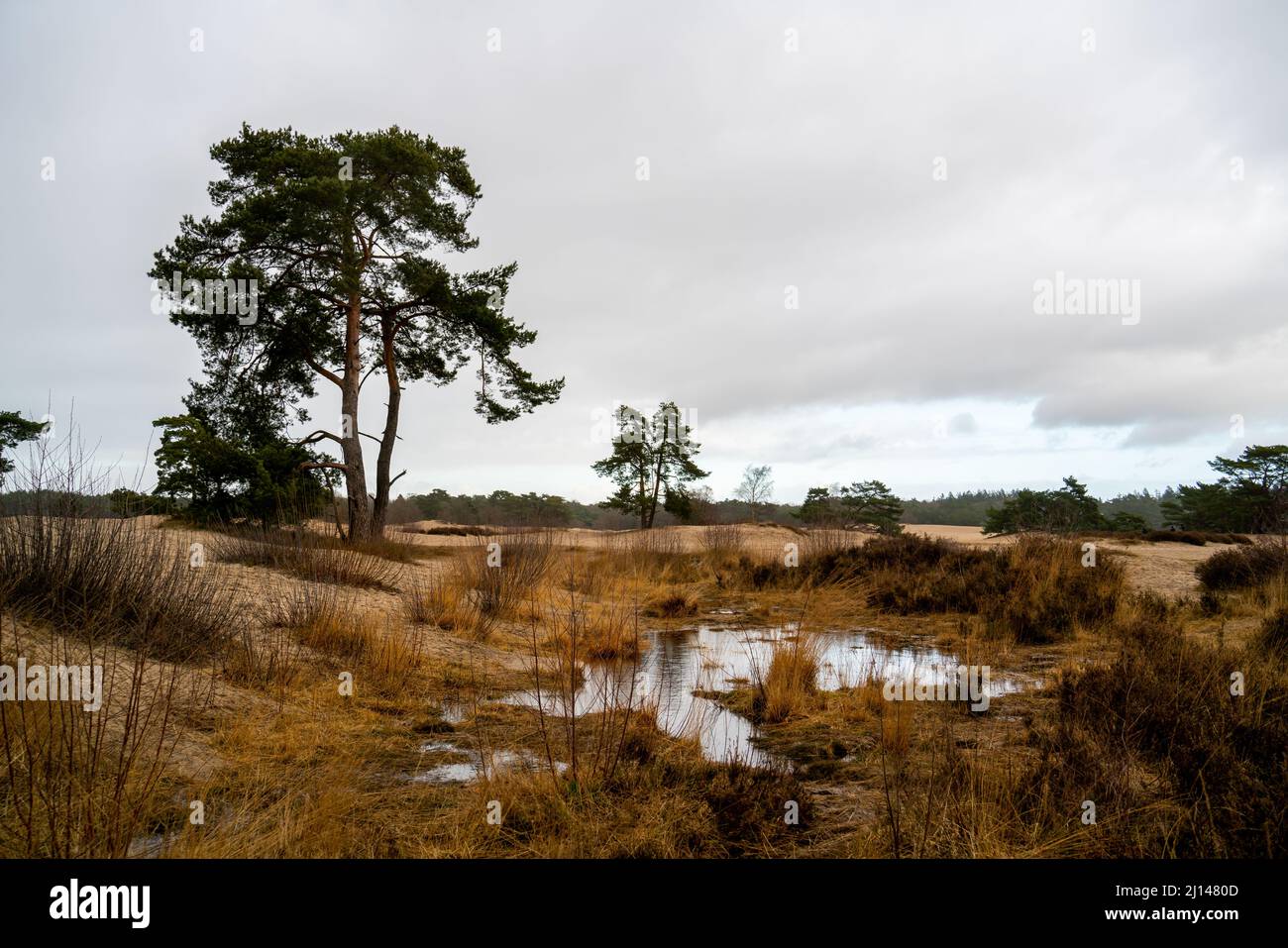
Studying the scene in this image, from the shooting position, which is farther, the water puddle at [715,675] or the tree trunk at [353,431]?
the tree trunk at [353,431]

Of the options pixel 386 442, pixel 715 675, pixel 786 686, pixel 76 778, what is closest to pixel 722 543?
pixel 386 442

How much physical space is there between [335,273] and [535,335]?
515 cm

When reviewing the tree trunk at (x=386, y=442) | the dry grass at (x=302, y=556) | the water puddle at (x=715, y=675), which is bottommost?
the water puddle at (x=715, y=675)

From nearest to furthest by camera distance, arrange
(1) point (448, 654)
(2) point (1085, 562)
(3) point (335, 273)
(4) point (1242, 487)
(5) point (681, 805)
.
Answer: (5) point (681, 805), (1) point (448, 654), (2) point (1085, 562), (3) point (335, 273), (4) point (1242, 487)

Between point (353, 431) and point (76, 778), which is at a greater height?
point (353, 431)

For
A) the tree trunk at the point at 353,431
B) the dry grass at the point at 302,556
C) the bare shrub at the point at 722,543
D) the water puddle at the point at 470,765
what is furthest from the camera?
the bare shrub at the point at 722,543

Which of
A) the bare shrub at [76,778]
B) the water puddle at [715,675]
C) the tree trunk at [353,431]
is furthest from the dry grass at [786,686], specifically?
the tree trunk at [353,431]

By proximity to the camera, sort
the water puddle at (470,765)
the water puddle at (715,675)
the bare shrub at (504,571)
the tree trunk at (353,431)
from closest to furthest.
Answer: the water puddle at (470,765)
the water puddle at (715,675)
the bare shrub at (504,571)
the tree trunk at (353,431)

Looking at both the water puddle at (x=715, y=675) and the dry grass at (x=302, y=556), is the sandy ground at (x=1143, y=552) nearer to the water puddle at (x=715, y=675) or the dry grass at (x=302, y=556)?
the dry grass at (x=302, y=556)

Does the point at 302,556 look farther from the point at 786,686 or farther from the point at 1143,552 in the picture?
the point at 1143,552
